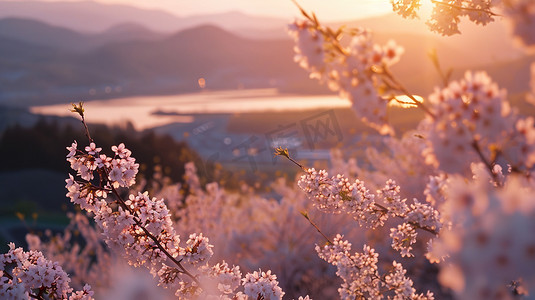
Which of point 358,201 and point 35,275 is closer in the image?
point 35,275

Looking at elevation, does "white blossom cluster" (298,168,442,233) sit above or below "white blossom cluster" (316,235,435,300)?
above

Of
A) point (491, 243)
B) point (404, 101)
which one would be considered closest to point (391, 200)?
point (404, 101)

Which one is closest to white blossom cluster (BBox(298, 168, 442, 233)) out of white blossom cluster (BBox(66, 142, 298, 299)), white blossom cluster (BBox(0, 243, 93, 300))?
white blossom cluster (BBox(66, 142, 298, 299))

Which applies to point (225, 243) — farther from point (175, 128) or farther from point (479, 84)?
point (175, 128)

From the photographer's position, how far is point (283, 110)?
71.2m

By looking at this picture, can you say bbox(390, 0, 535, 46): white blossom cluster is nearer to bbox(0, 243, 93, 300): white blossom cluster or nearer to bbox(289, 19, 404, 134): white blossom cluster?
bbox(289, 19, 404, 134): white blossom cluster

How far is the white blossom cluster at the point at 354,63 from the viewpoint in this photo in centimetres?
258

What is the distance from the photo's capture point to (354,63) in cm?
264

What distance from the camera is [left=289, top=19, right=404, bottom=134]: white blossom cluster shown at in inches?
102

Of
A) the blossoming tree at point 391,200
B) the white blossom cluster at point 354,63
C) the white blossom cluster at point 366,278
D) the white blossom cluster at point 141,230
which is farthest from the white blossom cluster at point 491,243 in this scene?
the white blossom cluster at point 366,278

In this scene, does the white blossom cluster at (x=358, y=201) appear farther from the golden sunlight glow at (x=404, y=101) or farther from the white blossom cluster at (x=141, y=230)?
the golden sunlight glow at (x=404, y=101)

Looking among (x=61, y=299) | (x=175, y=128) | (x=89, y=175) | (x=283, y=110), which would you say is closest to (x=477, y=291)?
(x=89, y=175)

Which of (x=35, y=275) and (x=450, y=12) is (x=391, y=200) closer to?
(x=450, y=12)

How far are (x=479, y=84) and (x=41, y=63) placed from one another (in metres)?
212
